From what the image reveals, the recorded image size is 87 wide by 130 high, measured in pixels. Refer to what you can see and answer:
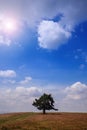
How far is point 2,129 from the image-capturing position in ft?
168

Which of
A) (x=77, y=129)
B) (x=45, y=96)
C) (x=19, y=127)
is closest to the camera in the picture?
(x=77, y=129)

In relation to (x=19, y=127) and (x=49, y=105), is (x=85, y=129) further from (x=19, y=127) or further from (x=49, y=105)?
(x=49, y=105)

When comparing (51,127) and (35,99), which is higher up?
(35,99)

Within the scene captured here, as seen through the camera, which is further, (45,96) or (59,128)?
(45,96)

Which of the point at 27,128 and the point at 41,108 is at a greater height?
the point at 41,108

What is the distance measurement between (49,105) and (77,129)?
124 ft

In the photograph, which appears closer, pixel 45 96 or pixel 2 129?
pixel 2 129

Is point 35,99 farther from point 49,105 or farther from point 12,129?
point 12,129

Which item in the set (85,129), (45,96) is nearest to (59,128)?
(85,129)

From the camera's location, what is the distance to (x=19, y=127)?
54.2 meters

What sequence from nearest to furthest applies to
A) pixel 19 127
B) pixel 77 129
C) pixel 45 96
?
1. pixel 77 129
2. pixel 19 127
3. pixel 45 96

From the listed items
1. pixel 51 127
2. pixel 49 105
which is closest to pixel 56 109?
pixel 49 105

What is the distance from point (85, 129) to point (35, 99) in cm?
3999

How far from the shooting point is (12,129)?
5131cm
